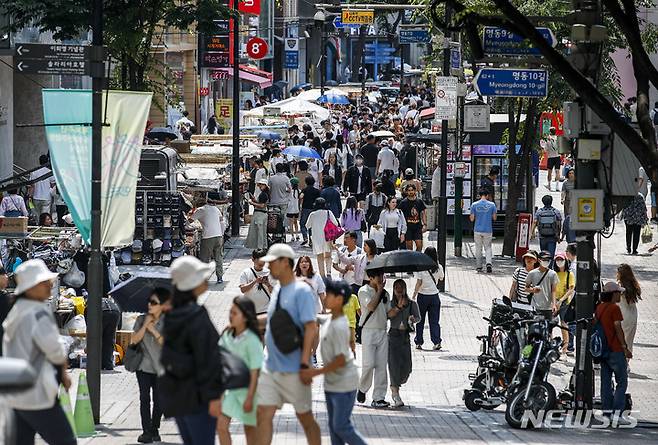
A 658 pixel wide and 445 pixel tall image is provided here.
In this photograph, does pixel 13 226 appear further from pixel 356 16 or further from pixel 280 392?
pixel 356 16

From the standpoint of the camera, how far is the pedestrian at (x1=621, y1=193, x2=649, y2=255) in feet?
97.5

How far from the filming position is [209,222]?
2506 cm

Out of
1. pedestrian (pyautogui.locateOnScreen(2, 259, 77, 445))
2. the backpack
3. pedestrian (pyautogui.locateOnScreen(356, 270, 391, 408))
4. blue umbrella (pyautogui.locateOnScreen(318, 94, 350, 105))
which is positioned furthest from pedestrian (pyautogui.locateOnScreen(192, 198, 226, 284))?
blue umbrella (pyautogui.locateOnScreen(318, 94, 350, 105))

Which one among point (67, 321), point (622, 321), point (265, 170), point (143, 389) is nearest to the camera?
point (143, 389)

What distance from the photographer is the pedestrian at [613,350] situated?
51.1ft

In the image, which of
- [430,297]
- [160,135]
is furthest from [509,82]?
[160,135]

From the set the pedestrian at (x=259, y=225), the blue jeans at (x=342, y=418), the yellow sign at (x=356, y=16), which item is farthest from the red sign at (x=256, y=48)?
the blue jeans at (x=342, y=418)

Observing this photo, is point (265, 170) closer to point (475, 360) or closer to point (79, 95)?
point (475, 360)

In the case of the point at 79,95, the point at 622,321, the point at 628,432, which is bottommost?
the point at 628,432

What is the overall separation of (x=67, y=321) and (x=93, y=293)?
424 centimetres

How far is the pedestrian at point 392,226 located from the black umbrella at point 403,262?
8394 millimetres

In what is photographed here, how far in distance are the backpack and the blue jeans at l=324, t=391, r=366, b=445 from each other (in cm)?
1652

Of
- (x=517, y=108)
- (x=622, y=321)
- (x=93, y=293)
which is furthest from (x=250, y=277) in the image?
(x=517, y=108)

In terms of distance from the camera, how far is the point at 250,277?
1666cm
